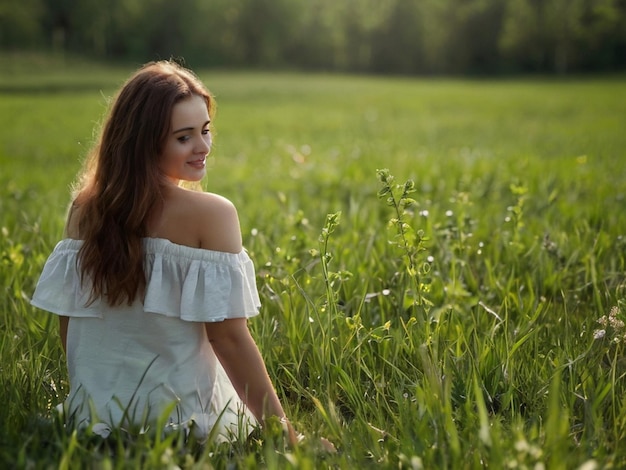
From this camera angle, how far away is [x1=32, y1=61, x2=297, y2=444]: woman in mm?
2070

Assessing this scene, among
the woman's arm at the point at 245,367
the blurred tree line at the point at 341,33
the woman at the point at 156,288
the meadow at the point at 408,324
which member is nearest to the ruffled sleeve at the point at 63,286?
the woman at the point at 156,288

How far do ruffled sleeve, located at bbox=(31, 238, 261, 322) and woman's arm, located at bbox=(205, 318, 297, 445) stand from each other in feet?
0.23

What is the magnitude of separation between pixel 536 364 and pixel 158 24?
58.6 m

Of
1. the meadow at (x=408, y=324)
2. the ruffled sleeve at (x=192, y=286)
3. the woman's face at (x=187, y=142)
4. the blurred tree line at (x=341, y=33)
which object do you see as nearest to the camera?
the meadow at (x=408, y=324)

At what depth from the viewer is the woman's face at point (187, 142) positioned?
7.14 feet

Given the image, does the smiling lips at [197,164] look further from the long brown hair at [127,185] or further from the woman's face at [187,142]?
the long brown hair at [127,185]

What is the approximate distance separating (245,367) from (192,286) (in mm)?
273

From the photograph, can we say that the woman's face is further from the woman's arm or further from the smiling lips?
the woman's arm

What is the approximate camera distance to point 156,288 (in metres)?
2.06

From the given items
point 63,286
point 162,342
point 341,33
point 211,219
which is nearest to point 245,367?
point 162,342

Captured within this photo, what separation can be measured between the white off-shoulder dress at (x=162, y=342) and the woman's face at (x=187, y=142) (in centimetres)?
25

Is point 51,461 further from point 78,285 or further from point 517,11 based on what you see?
point 517,11

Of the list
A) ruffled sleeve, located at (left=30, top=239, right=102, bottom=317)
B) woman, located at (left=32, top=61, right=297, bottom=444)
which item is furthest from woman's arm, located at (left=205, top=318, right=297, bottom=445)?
ruffled sleeve, located at (left=30, top=239, right=102, bottom=317)

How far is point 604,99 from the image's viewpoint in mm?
22203
